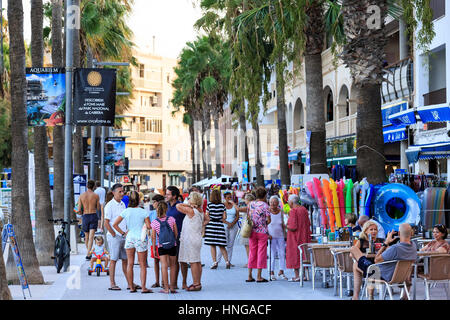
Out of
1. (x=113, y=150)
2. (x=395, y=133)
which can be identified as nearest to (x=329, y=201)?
(x=395, y=133)

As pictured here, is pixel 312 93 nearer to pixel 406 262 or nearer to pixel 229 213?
pixel 229 213

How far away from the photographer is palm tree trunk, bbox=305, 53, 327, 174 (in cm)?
2141

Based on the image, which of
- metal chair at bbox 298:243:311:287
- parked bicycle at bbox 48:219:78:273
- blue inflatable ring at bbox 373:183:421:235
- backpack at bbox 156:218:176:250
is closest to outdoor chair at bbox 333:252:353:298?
metal chair at bbox 298:243:311:287

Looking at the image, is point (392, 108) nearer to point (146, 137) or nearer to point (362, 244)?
point (362, 244)

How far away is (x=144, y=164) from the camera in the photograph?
10850cm

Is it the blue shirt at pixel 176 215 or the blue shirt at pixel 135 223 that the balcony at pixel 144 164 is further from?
the blue shirt at pixel 135 223

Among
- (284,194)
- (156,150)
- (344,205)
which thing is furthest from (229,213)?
(156,150)

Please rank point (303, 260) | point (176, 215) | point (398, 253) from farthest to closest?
point (303, 260) < point (176, 215) < point (398, 253)

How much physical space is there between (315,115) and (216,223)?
5.55m

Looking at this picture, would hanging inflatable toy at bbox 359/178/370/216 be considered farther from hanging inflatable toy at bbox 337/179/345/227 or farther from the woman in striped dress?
the woman in striped dress

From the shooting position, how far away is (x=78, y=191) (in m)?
28.5

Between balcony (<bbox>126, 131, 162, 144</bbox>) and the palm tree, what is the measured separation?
88.5 metres

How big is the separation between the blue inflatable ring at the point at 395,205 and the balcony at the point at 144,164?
92.9m

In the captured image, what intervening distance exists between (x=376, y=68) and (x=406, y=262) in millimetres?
6194
